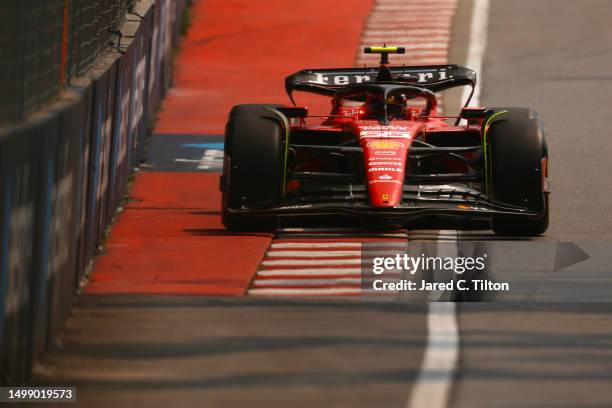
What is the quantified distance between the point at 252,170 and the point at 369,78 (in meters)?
2.97

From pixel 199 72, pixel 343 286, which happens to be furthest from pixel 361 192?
pixel 199 72

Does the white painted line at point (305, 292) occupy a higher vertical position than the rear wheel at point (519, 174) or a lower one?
lower

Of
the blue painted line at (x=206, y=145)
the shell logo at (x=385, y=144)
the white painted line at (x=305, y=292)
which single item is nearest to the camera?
the white painted line at (x=305, y=292)

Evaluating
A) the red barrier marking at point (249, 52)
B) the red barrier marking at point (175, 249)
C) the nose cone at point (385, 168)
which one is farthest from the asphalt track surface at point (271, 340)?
the red barrier marking at point (249, 52)

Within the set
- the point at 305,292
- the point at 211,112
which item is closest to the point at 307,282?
the point at 305,292

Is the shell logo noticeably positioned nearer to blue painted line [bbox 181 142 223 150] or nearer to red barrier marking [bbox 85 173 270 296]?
red barrier marking [bbox 85 173 270 296]

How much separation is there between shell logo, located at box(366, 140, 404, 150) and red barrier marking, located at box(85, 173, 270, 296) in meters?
1.30

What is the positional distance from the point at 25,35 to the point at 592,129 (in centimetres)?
1472

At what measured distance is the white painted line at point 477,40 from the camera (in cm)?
2611

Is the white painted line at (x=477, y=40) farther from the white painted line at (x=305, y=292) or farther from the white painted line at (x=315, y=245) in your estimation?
the white painted line at (x=305, y=292)

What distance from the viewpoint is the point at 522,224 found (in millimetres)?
A: 14820

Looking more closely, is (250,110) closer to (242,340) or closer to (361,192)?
(361,192)

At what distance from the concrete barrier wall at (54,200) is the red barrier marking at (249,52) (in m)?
9.16

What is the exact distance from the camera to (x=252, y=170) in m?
14.8
